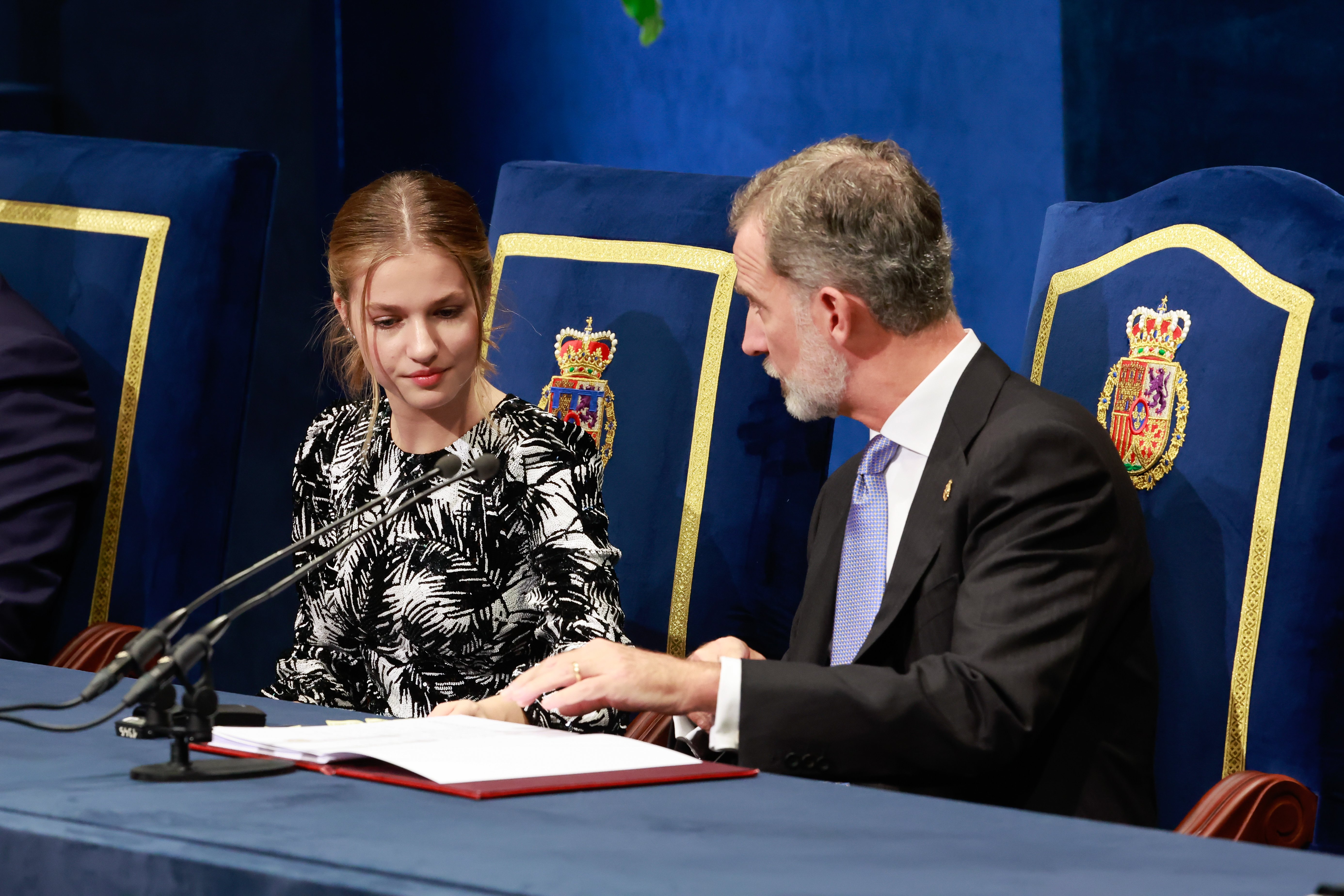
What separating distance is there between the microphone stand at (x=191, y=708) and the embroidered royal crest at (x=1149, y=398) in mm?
987

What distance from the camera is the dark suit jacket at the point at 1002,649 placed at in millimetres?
1479

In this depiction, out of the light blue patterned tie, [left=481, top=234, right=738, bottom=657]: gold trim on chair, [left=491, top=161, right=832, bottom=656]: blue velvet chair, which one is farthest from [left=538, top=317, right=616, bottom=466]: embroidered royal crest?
the light blue patterned tie

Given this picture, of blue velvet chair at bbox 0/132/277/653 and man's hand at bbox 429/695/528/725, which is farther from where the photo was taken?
blue velvet chair at bbox 0/132/277/653

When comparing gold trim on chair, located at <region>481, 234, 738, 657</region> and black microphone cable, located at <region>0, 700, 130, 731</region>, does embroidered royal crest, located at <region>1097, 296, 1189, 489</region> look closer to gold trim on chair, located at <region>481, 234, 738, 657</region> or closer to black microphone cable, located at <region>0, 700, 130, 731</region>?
gold trim on chair, located at <region>481, 234, 738, 657</region>

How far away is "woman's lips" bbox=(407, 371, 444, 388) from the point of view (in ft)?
6.31

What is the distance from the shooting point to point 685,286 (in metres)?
2.36

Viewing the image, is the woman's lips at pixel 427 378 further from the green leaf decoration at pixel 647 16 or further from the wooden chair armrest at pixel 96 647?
the green leaf decoration at pixel 647 16

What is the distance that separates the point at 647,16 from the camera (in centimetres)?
128

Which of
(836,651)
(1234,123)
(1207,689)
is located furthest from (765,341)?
(1234,123)

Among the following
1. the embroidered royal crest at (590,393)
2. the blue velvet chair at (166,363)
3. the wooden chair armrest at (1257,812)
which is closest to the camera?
the wooden chair armrest at (1257,812)

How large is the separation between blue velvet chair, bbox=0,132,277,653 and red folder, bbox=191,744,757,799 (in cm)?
125

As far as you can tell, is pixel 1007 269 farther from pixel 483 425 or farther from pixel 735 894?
pixel 735 894

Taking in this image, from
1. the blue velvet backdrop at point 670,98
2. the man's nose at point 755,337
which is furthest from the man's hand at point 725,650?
the blue velvet backdrop at point 670,98

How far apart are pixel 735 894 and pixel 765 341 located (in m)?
1.03
